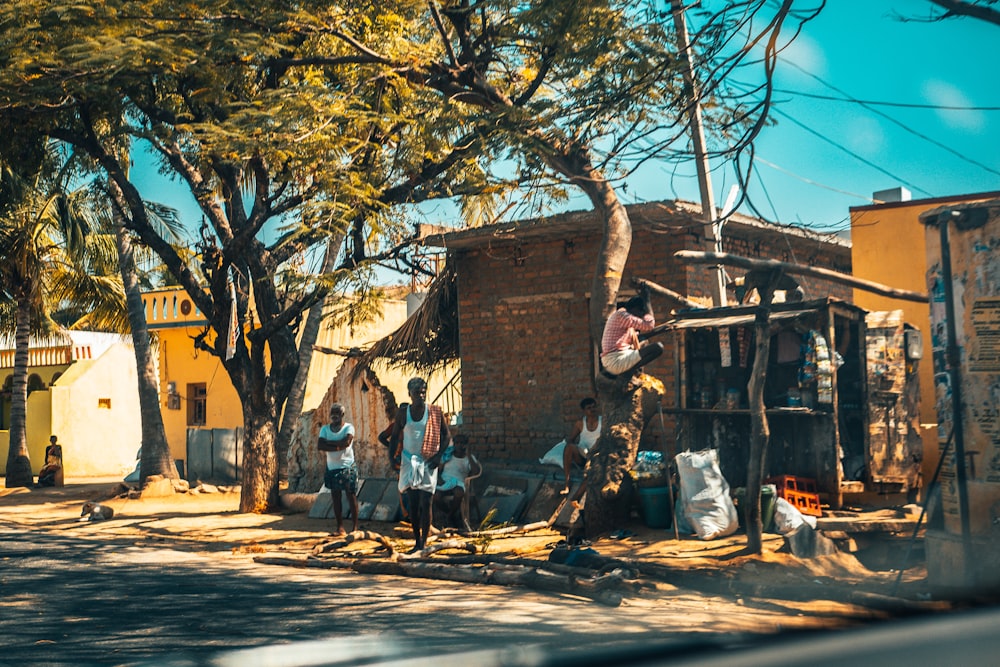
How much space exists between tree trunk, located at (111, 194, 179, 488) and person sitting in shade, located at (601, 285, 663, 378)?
11921 mm

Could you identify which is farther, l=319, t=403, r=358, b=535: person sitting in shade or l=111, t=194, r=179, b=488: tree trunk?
l=111, t=194, r=179, b=488: tree trunk

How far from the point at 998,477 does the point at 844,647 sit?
21.5 ft

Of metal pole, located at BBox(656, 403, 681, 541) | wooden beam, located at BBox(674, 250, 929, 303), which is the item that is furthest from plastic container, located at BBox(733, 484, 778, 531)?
wooden beam, located at BBox(674, 250, 929, 303)

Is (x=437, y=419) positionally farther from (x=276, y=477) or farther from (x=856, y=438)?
(x=276, y=477)

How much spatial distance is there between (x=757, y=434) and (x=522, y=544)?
292 centimetres

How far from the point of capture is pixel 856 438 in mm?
11617

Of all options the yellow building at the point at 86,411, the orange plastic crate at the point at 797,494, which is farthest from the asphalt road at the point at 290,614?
the yellow building at the point at 86,411

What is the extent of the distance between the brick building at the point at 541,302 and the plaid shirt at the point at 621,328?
3033 millimetres

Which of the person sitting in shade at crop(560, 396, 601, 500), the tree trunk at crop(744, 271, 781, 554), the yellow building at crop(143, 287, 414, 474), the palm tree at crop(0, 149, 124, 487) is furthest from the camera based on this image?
the yellow building at crop(143, 287, 414, 474)

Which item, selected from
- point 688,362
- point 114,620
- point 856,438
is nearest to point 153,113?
point 688,362

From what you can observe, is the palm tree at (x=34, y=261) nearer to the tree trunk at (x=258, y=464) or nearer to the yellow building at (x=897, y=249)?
the tree trunk at (x=258, y=464)

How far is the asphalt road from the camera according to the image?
6074 millimetres

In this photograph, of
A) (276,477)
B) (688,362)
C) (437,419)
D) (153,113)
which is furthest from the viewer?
(276,477)

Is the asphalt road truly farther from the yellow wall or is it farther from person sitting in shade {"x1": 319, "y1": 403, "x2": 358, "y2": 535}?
the yellow wall
